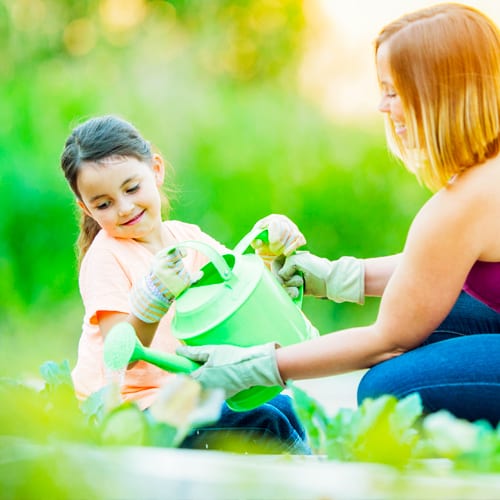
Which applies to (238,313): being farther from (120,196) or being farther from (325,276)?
(120,196)

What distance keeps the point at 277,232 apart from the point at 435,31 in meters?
0.52

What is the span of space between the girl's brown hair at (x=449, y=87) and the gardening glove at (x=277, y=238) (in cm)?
38

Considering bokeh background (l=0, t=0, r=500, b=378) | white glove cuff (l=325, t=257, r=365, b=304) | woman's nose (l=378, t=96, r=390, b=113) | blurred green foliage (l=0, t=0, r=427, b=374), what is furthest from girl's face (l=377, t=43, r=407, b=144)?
blurred green foliage (l=0, t=0, r=427, b=374)

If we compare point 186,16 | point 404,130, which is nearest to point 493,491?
point 404,130

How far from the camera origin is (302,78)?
246 inches

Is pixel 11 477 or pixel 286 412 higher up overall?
pixel 11 477

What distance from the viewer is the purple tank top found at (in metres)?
1.57

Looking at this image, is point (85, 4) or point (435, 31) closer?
point (435, 31)

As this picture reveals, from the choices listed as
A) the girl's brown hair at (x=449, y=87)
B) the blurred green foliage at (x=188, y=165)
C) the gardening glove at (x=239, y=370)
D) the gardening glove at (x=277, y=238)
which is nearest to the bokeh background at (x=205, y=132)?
the blurred green foliage at (x=188, y=165)

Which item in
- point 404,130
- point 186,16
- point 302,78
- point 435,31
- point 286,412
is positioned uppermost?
point 186,16

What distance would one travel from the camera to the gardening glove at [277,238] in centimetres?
182

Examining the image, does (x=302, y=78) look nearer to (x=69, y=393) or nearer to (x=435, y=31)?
(x=435, y=31)

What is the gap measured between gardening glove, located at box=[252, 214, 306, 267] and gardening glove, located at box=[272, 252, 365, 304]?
0.03 m

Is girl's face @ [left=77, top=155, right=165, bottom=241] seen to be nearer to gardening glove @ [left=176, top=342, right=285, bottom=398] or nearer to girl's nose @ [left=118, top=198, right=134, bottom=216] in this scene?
girl's nose @ [left=118, top=198, right=134, bottom=216]
